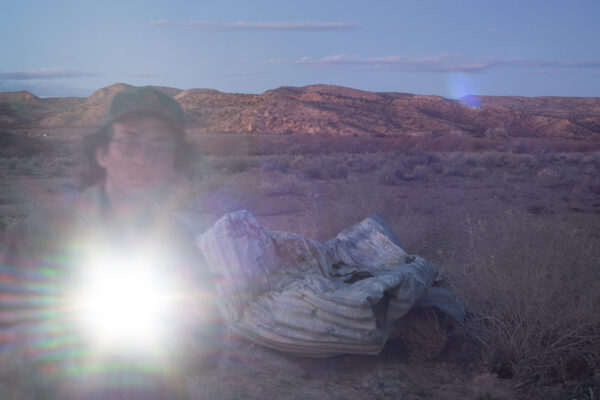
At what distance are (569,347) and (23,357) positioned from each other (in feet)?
13.9

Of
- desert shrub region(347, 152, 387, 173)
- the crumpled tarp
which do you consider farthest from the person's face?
desert shrub region(347, 152, 387, 173)

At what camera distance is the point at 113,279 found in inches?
62.1

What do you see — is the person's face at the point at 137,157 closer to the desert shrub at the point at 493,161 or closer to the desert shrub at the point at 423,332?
the desert shrub at the point at 423,332

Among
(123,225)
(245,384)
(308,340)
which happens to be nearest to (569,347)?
(308,340)

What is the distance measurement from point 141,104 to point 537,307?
4003 mm

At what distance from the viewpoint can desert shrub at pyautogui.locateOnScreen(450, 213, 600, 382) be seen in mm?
4176

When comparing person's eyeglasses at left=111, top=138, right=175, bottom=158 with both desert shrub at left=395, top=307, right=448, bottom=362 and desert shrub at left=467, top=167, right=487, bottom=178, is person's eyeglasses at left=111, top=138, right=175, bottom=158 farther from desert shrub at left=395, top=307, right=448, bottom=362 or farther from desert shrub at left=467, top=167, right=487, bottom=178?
desert shrub at left=467, top=167, right=487, bottom=178

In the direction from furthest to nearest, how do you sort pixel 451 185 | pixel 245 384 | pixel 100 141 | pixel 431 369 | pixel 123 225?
pixel 451 185
pixel 431 369
pixel 245 384
pixel 100 141
pixel 123 225

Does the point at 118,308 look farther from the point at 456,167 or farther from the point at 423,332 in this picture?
the point at 456,167

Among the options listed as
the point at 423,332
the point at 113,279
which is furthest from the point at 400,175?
the point at 113,279

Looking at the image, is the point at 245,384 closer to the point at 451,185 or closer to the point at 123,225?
the point at 123,225

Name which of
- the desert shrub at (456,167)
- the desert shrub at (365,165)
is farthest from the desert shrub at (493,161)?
the desert shrub at (365,165)

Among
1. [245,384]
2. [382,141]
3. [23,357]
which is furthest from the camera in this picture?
[382,141]

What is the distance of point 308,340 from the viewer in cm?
438
